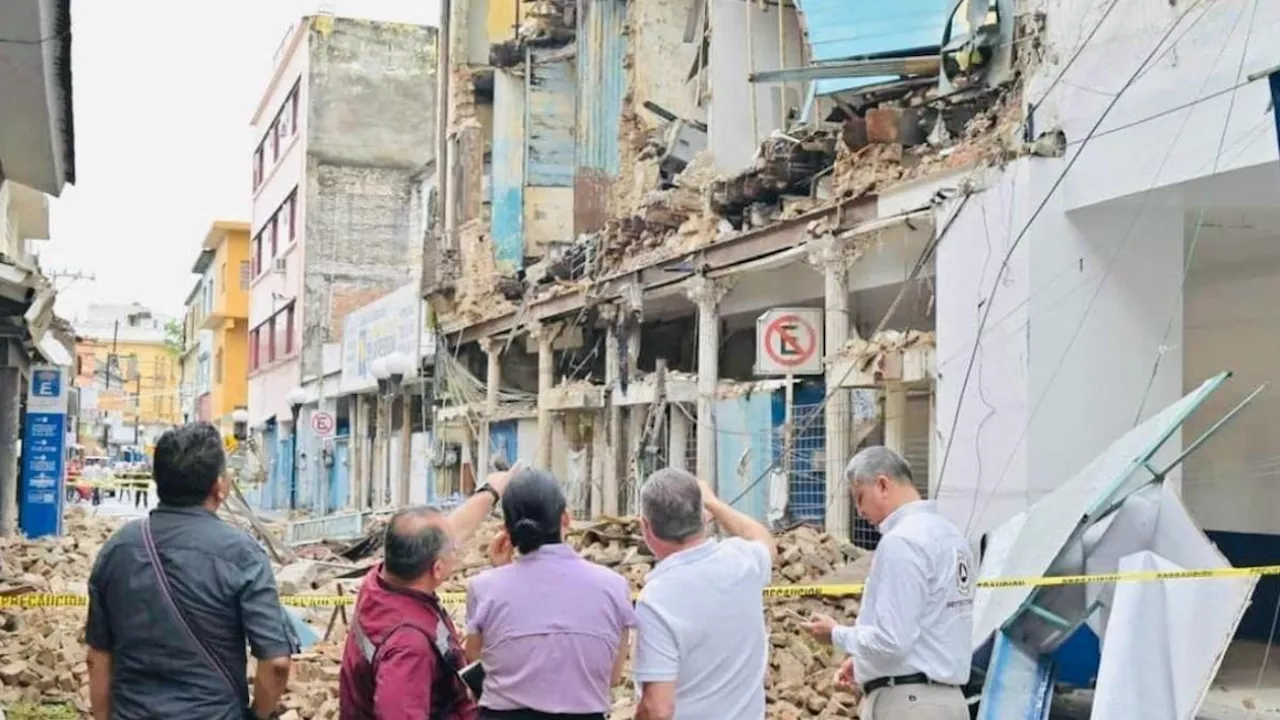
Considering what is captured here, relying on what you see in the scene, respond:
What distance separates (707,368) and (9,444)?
8.65 metres

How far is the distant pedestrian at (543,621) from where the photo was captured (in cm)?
369

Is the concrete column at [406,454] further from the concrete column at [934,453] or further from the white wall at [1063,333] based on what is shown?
the white wall at [1063,333]

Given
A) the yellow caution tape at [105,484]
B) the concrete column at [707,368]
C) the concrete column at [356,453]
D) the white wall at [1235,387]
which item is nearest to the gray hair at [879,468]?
the white wall at [1235,387]

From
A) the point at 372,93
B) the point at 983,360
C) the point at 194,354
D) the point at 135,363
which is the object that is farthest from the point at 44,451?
the point at 135,363

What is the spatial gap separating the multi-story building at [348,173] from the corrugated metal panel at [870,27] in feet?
87.1

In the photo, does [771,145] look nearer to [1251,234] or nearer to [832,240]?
[832,240]

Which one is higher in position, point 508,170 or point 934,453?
point 508,170

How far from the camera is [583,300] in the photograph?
61.2 ft

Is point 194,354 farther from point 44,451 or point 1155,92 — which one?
point 1155,92

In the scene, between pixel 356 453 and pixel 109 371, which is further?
pixel 109 371

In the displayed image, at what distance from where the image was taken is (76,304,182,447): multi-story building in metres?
91.4

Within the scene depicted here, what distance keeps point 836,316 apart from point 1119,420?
324cm

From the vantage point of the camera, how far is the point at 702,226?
15492 mm

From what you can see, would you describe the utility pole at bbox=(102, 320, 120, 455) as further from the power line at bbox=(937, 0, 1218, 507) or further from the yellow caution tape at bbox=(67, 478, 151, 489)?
the power line at bbox=(937, 0, 1218, 507)
